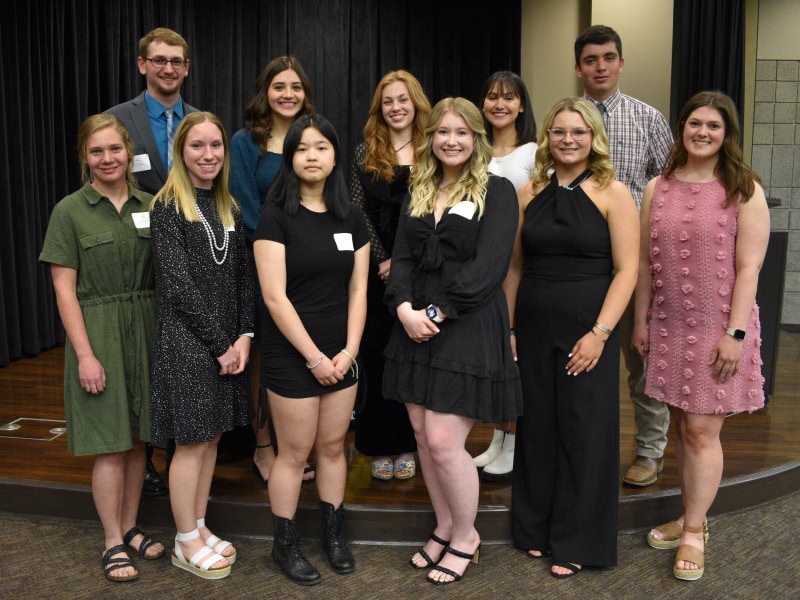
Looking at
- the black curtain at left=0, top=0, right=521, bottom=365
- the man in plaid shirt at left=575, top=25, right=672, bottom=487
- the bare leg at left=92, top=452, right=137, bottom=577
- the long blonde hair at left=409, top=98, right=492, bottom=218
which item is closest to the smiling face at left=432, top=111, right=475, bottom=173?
the long blonde hair at left=409, top=98, right=492, bottom=218

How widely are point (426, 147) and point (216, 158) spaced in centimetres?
66

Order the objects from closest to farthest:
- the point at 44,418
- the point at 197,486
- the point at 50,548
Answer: the point at 197,486 < the point at 50,548 < the point at 44,418

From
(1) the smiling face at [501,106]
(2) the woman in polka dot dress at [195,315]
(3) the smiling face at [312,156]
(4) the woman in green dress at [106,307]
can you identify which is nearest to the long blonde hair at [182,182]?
(2) the woman in polka dot dress at [195,315]

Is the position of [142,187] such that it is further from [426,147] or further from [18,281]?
[18,281]

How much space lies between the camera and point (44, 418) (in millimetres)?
4172

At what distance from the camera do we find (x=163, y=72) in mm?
3178

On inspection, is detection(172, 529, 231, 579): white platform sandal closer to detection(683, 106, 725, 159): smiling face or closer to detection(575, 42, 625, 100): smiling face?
detection(683, 106, 725, 159): smiling face

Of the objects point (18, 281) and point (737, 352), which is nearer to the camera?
point (737, 352)

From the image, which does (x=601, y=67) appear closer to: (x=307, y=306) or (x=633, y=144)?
(x=633, y=144)

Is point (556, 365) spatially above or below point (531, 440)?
above

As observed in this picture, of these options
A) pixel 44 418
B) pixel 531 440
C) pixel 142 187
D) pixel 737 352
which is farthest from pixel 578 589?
pixel 44 418

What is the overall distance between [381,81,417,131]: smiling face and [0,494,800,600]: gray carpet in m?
1.50

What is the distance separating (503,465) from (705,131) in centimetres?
146

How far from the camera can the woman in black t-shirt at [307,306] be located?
2588mm
